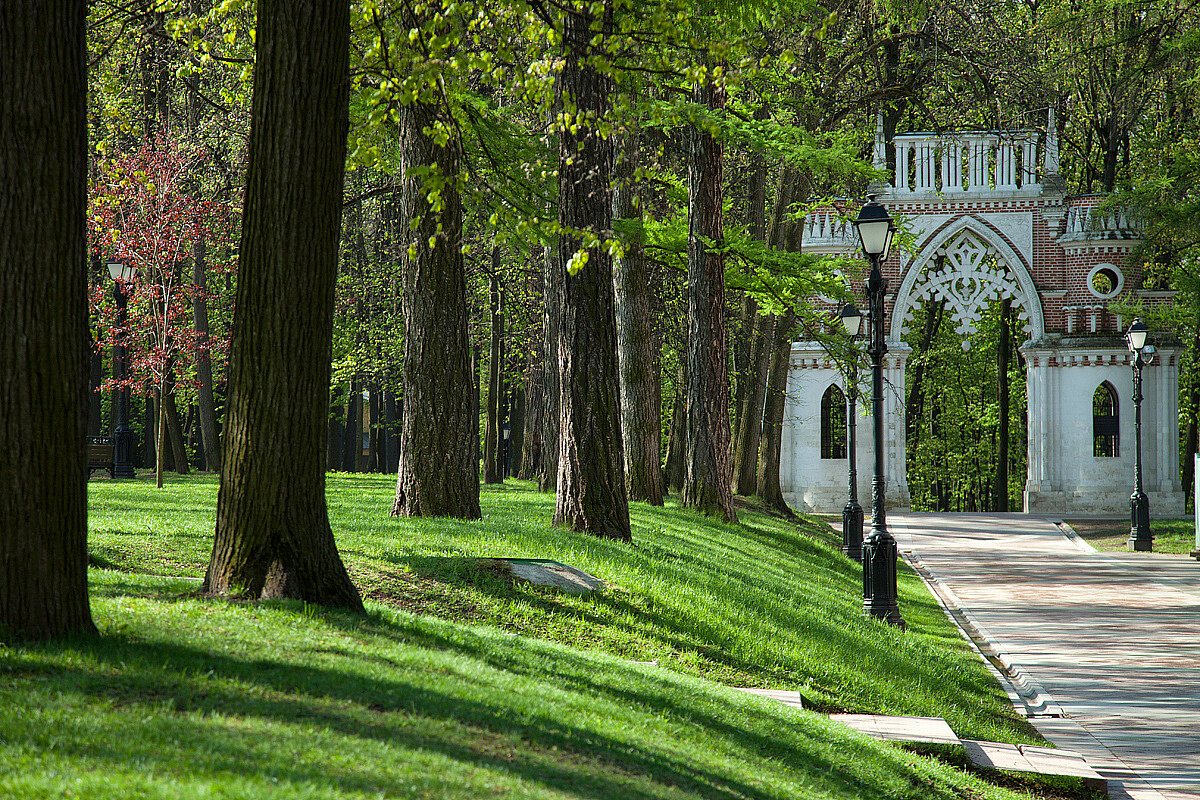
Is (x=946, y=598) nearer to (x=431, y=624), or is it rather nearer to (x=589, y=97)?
(x=589, y=97)

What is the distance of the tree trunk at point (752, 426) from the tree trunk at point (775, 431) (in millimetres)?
187

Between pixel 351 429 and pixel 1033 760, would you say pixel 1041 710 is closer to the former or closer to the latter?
pixel 1033 760

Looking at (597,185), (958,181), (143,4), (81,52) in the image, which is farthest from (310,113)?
(958,181)

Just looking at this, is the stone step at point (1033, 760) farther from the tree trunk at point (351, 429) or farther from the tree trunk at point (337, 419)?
the tree trunk at point (351, 429)

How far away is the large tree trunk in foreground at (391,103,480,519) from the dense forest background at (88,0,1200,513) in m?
0.13

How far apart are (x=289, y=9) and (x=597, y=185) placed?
18.9ft

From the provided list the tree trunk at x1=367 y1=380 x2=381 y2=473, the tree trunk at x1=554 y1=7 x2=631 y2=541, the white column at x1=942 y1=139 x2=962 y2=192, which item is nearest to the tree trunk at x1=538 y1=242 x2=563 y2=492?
the tree trunk at x1=554 y1=7 x2=631 y2=541

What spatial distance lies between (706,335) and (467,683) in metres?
12.8

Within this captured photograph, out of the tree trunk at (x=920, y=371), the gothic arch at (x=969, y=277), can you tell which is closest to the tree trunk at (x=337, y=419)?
the gothic arch at (x=969, y=277)

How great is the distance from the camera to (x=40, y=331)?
5.41 metres

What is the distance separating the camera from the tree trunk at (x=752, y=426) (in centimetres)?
2498

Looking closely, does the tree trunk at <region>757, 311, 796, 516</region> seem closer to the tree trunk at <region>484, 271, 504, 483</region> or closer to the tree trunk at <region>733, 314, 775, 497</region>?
the tree trunk at <region>733, 314, 775, 497</region>

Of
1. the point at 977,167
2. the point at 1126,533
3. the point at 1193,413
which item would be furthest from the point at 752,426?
the point at 1193,413

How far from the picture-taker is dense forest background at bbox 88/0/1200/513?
9.59 metres
